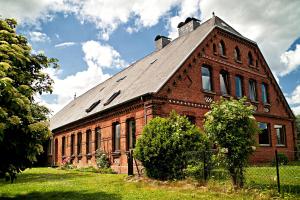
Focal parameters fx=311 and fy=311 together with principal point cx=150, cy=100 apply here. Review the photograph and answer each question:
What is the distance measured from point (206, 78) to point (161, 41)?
8415 mm

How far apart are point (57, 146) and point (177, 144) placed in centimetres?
2103

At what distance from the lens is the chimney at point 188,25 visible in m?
25.4

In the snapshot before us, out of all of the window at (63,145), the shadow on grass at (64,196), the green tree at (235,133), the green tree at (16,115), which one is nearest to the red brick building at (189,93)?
the window at (63,145)

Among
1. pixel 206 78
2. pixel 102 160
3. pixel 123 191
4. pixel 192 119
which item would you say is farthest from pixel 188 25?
pixel 123 191

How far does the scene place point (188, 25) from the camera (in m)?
25.9

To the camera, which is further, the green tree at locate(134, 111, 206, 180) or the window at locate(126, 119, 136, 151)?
the window at locate(126, 119, 136, 151)

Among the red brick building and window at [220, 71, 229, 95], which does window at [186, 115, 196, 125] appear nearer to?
the red brick building

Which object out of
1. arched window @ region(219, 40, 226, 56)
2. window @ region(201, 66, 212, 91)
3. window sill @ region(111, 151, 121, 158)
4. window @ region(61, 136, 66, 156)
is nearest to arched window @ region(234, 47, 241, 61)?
arched window @ region(219, 40, 226, 56)

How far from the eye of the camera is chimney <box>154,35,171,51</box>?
90.6 ft

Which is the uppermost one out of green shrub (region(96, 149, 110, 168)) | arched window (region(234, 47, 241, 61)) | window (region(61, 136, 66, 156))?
arched window (region(234, 47, 241, 61))

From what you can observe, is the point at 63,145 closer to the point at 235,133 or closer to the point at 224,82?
the point at 224,82

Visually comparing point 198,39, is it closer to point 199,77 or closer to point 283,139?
point 199,77

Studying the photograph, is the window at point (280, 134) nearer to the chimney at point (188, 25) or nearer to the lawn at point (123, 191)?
the chimney at point (188, 25)

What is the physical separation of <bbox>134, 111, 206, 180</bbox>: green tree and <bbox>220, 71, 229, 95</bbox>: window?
8.25m
